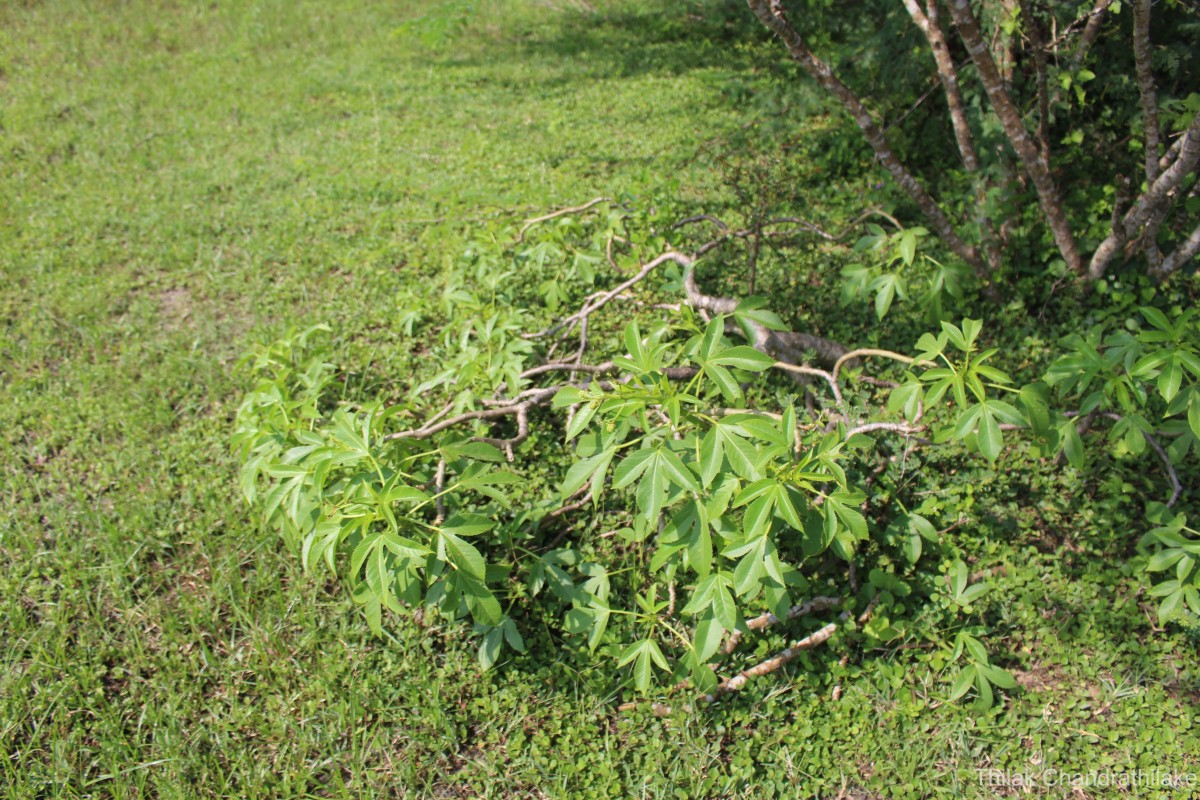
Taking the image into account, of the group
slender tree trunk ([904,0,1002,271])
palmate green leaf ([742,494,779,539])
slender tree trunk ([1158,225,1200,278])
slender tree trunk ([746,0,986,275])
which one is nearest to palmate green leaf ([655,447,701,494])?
palmate green leaf ([742,494,779,539])

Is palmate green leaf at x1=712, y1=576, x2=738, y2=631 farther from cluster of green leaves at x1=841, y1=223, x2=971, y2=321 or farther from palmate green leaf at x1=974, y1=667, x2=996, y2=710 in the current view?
cluster of green leaves at x1=841, y1=223, x2=971, y2=321

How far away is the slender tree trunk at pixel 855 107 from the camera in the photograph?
2.91 m

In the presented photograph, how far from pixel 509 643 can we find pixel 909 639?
4.10ft

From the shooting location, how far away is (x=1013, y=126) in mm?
3139

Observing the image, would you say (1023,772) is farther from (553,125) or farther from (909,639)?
(553,125)

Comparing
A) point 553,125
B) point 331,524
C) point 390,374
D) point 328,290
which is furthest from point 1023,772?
point 553,125

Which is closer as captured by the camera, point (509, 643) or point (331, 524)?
point (331, 524)

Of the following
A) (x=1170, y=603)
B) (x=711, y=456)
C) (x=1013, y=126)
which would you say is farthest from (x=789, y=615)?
(x=1013, y=126)

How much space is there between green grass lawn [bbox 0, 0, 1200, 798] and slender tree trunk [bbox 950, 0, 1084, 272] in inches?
43.2

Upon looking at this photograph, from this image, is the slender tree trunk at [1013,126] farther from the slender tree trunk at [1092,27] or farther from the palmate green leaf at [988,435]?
the palmate green leaf at [988,435]

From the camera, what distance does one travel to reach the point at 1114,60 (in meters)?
3.90

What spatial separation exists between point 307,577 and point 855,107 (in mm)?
2592

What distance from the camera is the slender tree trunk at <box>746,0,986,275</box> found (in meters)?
2.91

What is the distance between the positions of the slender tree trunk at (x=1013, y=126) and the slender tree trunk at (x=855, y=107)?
333mm
